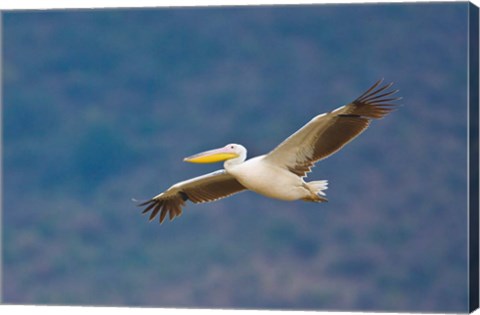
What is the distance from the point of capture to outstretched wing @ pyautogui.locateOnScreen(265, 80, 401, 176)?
1254 centimetres

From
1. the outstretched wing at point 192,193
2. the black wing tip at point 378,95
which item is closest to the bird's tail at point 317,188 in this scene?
the outstretched wing at point 192,193

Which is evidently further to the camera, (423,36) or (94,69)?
(94,69)

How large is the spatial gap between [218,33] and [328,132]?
1311mm

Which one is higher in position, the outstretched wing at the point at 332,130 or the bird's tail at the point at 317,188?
the outstretched wing at the point at 332,130

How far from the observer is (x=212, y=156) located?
13.1 metres

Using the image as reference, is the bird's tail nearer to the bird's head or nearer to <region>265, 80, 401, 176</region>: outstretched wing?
<region>265, 80, 401, 176</region>: outstretched wing

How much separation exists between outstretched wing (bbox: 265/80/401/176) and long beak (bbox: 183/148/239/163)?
333 millimetres

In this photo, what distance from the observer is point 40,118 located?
13.6 meters

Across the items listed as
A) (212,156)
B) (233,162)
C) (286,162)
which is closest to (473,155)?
(286,162)

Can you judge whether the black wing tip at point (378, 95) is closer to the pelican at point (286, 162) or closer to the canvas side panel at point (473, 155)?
the pelican at point (286, 162)

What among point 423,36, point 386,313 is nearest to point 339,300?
point 386,313

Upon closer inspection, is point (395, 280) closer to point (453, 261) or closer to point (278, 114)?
point (453, 261)

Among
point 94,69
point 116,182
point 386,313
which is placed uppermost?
point 94,69

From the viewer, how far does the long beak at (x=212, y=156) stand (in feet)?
42.8
